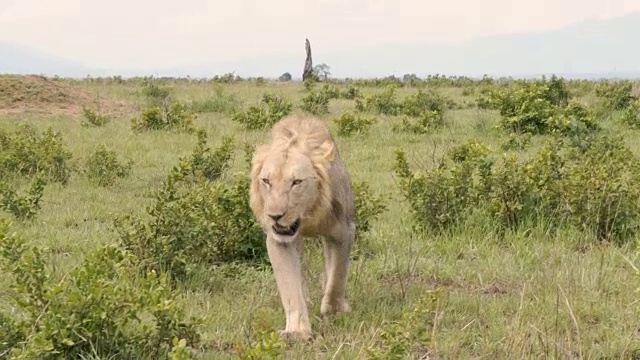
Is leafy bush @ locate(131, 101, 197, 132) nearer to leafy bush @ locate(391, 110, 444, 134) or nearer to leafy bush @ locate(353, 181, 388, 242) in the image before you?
leafy bush @ locate(391, 110, 444, 134)

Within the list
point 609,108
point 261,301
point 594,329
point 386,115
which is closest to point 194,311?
point 261,301

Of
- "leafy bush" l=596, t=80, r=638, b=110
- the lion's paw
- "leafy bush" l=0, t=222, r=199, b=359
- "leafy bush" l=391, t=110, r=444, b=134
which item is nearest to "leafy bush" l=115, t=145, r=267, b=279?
the lion's paw

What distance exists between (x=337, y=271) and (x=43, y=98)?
16.0m

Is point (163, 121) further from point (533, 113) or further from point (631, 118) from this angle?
point (631, 118)

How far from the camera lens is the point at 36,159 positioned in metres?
9.38

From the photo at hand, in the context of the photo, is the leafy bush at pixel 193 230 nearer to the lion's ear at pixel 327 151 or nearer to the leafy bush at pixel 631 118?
the lion's ear at pixel 327 151

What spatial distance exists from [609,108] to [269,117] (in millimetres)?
7434

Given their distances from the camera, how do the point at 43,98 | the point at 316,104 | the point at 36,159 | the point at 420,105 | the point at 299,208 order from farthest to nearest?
the point at 43,98 → the point at 316,104 → the point at 420,105 → the point at 36,159 → the point at 299,208

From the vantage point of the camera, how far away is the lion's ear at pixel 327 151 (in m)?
4.21

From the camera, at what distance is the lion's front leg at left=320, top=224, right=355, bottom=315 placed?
4480 mm

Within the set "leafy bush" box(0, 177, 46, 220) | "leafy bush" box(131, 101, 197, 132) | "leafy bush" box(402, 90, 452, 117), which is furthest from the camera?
"leafy bush" box(402, 90, 452, 117)

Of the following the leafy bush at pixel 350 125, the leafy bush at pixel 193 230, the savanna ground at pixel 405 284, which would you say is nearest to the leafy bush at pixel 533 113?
the leafy bush at pixel 350 125

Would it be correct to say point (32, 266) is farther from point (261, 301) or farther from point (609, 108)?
point (609, 108)

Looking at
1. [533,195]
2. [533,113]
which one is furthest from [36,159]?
[533,113]
